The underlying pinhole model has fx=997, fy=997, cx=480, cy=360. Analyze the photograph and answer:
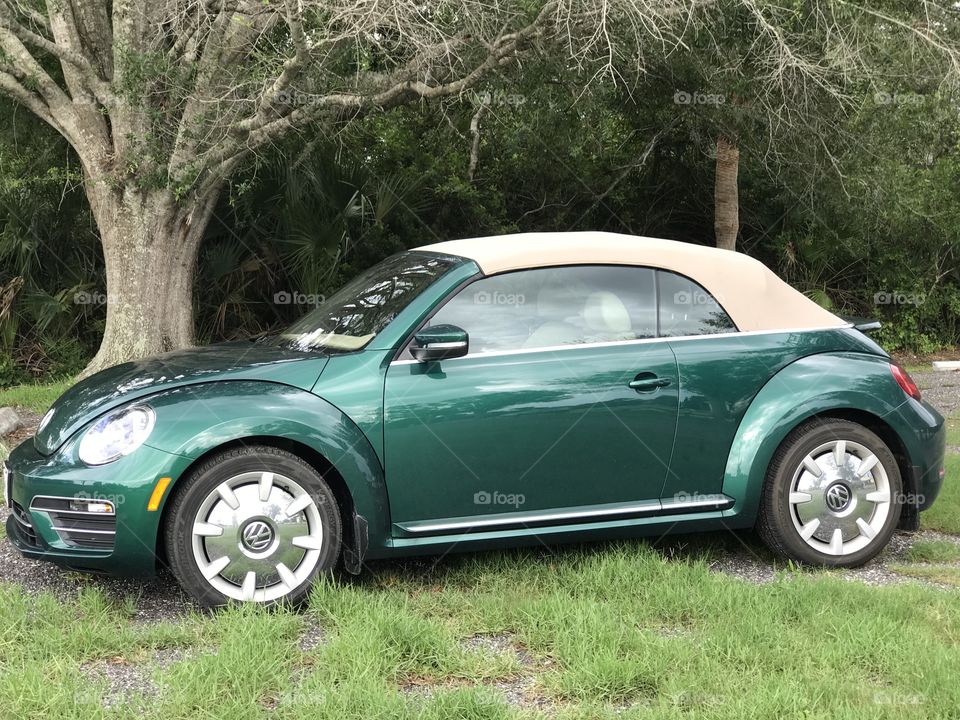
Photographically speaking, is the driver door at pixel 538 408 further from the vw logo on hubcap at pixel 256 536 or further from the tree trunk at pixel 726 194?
the tree trunk at pixel 726 194

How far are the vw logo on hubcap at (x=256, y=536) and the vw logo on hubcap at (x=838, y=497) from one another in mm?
2738

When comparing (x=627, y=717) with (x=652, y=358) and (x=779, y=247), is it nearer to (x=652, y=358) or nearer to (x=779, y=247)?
(x=652, y=358)

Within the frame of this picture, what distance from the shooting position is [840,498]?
16.4 feet

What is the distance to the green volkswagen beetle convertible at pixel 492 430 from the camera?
4.25 m

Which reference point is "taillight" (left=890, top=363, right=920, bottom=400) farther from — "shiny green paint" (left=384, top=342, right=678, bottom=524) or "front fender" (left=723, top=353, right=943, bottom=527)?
→ "shiny green paint" (left=384, top=342, right=678, bottom=524)

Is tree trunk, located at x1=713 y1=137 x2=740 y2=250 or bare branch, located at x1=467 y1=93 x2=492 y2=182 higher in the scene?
bare branch, located at x1=467 y1=93 x2=492 y2=182

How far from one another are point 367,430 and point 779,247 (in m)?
12.5

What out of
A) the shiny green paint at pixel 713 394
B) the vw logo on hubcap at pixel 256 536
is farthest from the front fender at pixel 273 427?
A: the shiny green paint at pixel 713 394

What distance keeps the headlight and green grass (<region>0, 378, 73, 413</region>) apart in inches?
244

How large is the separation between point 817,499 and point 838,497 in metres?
0.12

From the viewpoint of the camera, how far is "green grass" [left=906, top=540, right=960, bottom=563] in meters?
5.36

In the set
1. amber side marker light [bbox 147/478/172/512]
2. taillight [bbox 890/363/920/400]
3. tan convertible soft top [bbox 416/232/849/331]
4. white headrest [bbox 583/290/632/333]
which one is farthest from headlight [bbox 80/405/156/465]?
taillight [bbox 890/363/920/400]

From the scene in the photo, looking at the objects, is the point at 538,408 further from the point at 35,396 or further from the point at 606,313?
the point at 35,396

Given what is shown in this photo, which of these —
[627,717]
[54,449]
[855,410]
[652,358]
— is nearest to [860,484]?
[855,410]
